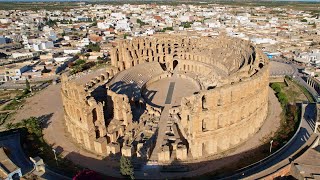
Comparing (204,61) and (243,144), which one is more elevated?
(204,61)

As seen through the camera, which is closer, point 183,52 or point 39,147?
point 39,147

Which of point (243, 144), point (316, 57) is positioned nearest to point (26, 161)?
point (243, 144)

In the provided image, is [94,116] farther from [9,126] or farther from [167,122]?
[9,126]

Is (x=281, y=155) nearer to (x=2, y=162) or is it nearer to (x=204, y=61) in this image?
(x=2, y=162)

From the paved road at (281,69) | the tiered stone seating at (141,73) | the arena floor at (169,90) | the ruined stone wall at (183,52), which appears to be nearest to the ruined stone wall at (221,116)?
the arena floor at (169,90)

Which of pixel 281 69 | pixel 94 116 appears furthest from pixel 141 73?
pixel 281 69

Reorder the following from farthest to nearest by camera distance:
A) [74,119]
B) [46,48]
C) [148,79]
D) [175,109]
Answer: [46,48] < [148,79] < [175,109] < [74,119]

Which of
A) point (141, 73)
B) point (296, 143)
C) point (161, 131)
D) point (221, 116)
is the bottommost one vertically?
point (161, 131)

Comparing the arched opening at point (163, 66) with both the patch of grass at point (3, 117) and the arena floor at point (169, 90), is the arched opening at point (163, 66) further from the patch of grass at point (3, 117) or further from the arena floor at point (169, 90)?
the patch of grass at point (3, 117)

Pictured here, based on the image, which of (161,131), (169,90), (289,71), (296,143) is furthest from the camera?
(289,71)
